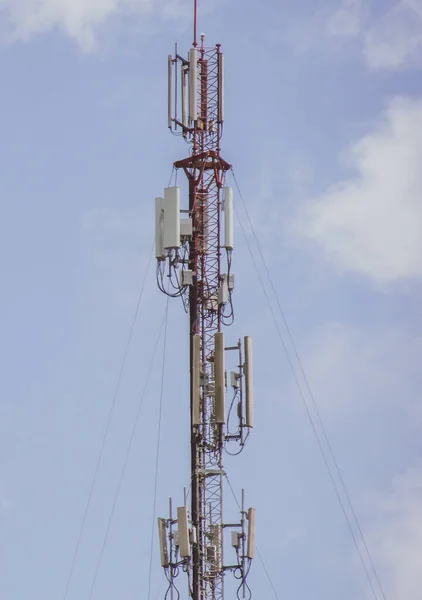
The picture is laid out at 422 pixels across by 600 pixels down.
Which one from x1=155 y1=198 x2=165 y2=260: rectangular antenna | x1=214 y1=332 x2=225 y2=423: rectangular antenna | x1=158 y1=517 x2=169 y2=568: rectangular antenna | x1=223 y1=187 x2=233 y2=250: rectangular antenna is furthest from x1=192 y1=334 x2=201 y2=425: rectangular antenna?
x1=158 y1=517 x2=169 y2=568: rectangular antenna

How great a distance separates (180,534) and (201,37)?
56.0 ft

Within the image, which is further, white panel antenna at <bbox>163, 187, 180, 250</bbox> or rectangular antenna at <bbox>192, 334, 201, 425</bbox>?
white panel antenna at <bbox>163, 187, 180, 250</bbox>

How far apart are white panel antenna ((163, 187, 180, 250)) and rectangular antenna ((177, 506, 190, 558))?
8881 millimetres

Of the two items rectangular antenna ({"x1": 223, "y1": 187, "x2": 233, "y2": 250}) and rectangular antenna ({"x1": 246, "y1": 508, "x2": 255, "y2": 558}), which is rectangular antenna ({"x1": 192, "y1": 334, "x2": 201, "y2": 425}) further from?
rectangular antenna ({"x1": 246, "y1": 508, "x2": 255, "y2": 558})

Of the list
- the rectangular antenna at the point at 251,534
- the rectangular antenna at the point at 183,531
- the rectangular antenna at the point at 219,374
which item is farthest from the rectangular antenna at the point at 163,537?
the rectangular antenna at the point at 219,374

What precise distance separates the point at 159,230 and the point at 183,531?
1023cm

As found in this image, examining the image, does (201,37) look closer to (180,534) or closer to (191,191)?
(191,191)

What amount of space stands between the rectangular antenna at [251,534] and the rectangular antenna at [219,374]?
3.30 m

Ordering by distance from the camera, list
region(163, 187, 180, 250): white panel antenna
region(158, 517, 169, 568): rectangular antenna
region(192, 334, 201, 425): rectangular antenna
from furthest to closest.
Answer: region(163, 187, 180, 250): white panel antenna → region(192, 334, 201, 425): rectangular antenna → region(158, 517, 169, 568): rectangular antenna

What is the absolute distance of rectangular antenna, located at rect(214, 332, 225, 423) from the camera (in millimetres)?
115250

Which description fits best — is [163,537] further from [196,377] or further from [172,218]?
[172,218]

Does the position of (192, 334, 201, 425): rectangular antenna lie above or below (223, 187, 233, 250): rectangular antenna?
below

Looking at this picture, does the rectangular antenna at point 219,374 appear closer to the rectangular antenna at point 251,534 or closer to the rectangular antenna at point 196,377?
the rectangular antenna at point 196,377

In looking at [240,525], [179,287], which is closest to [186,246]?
[179,287]
